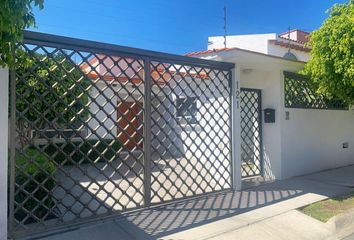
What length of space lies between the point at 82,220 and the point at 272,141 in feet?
15.6

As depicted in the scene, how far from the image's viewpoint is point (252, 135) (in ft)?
25.5

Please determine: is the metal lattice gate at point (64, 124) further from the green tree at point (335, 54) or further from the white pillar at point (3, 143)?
the green tree at point (335, 54)

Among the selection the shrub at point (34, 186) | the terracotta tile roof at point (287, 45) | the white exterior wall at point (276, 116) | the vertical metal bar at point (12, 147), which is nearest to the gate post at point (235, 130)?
the white exterior wall at point (276, 116)

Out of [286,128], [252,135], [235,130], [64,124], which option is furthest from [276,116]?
[64,124]

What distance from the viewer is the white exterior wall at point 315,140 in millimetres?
7734

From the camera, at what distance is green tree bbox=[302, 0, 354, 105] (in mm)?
5992

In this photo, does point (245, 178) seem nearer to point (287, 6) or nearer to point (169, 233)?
point (169, 233)

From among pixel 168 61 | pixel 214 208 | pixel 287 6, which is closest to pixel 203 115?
pixel 168 61

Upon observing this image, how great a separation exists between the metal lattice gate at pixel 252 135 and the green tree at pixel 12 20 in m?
5.60

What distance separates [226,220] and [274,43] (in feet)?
43.9

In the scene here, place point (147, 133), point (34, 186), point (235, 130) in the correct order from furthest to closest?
point (235, 130), point (147, 133), point (34, 186)

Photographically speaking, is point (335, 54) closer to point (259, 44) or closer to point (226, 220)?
point (226, 220)

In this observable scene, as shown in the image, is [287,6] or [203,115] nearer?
[203,115]

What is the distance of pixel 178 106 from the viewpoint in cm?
629
